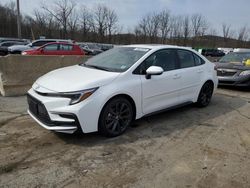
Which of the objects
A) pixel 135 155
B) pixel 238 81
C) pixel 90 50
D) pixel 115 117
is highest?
pixel 90 50

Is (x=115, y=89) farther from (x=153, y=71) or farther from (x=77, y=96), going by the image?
(x=153, y=71)

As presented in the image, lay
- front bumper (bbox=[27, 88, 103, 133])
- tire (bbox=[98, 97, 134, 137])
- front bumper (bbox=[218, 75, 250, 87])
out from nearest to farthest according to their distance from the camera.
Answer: front bumper (bbox=[27, 88, 103, 133]), tire (bbox=[98, 97, 134, 137]), front bumper (bbox=[218, 75, 250, 87])

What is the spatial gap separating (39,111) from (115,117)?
1.21 m

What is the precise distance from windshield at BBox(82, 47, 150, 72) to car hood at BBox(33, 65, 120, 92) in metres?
0.26

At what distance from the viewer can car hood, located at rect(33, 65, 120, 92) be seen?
3797mm

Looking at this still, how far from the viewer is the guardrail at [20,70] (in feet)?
22.2

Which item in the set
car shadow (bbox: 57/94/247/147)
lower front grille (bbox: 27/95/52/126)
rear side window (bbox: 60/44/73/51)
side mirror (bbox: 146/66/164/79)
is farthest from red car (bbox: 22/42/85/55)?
side mirror (bbox: 146/66/164/79)

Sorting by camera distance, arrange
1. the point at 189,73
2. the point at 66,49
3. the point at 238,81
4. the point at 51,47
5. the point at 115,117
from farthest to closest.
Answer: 1. the point at 66,49
2. the point at 51,47
3. the point at 238,81
4. the point at 189,73
5. the point at 115,117

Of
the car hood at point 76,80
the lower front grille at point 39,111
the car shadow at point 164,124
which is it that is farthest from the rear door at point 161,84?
the lower front grille at point 39,111

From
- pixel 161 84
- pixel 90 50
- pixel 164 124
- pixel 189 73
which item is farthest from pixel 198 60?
pixel 90 50

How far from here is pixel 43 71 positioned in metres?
7.57

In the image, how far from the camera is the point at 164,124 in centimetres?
498

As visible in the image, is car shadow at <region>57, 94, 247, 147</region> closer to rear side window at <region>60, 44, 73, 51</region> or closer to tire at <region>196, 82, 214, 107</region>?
tire at <region>196, 82, 214, 107</region>

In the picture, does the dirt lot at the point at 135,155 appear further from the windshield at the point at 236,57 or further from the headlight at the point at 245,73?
the windshield at the point at 236,57
